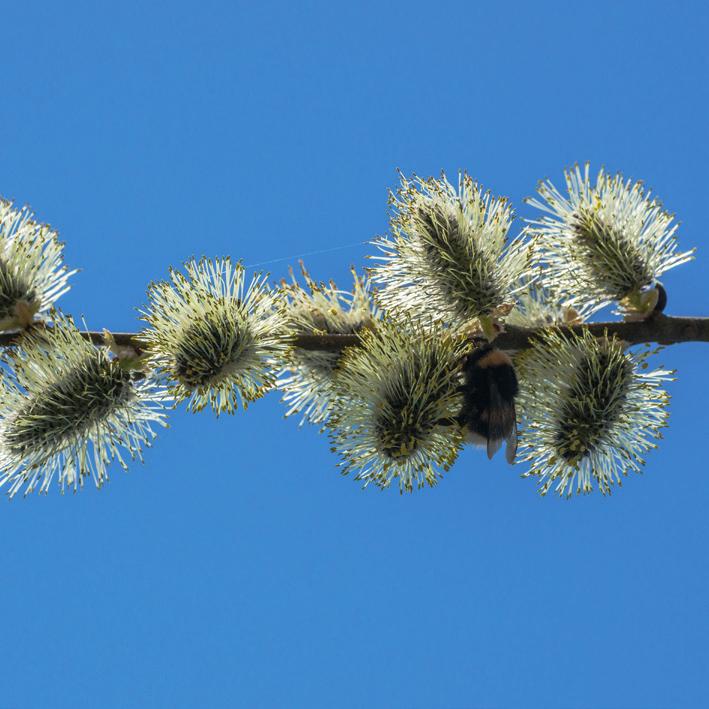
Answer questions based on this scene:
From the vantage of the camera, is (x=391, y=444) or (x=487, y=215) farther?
(x=487, y=215)

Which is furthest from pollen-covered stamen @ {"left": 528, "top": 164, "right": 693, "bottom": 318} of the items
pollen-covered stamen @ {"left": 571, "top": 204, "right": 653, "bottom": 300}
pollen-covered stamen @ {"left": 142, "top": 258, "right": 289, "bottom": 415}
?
pollen-covered stamen @ {"left": 142, "top": 258, "right": 289, "bottom": 415}

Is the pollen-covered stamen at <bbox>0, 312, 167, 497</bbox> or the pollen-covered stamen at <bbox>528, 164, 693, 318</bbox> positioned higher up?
the pollen-covered stamen at <bbox>528, 164, 693, 318</bbox>

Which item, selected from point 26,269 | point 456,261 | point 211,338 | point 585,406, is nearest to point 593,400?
point 585,406

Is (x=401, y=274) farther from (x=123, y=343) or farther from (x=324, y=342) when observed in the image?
(x=123, y=343)

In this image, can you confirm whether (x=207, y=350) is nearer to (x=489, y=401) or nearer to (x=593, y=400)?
(x=489, y=401)

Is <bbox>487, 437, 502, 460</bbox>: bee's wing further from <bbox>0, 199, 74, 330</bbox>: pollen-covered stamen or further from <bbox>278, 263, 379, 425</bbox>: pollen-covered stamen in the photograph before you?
<bbox>0, 199, 74, 330</bbox>: pollen-covered stamen

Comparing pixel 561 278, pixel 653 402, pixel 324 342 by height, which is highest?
pixel 561 278

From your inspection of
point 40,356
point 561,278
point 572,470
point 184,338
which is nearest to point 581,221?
point 561,278
